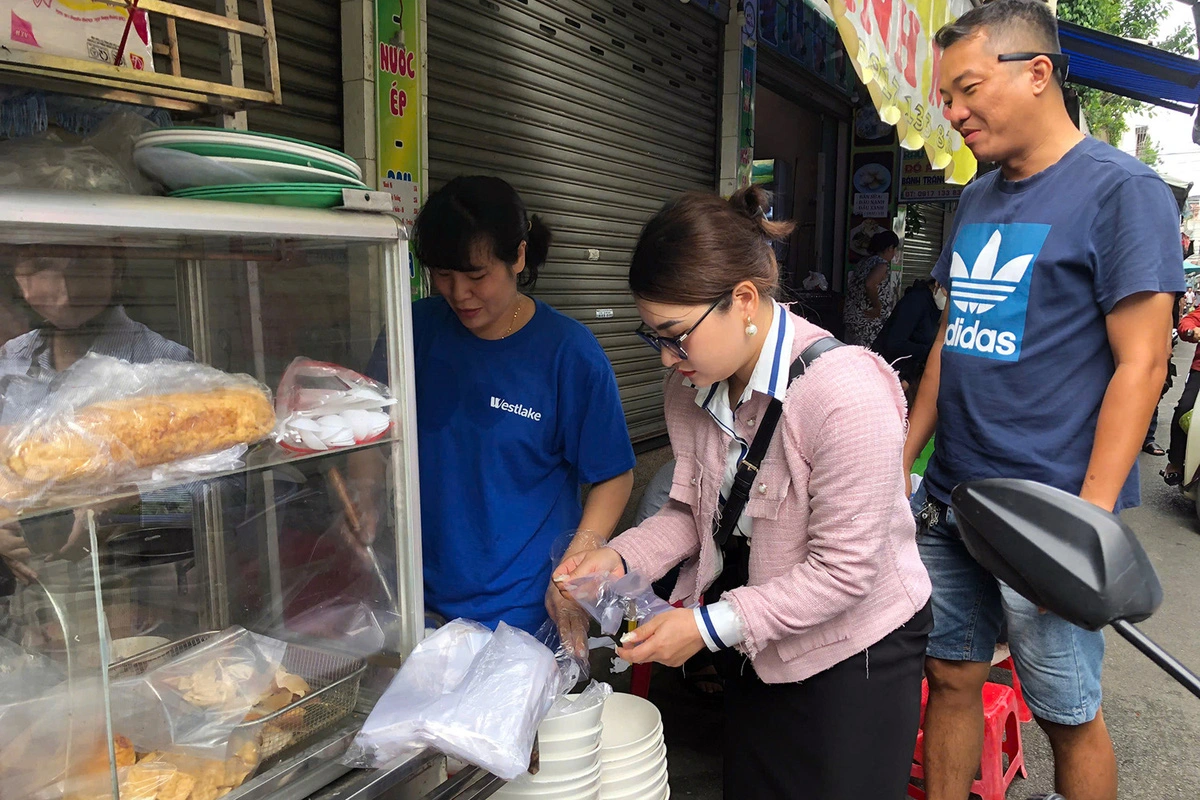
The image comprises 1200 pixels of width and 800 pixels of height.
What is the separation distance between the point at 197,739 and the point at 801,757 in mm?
1268

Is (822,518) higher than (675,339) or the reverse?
the reverse

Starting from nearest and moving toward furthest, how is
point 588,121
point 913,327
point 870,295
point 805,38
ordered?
point 588,121 < point 913,327 < point 805,38 < point 870,295

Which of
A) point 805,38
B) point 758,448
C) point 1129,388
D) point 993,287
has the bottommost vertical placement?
point 758,448

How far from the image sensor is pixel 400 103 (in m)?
3.44

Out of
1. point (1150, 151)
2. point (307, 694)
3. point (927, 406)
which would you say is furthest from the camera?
point (1150, 151)

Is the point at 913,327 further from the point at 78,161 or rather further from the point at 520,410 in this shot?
the point at 78,161

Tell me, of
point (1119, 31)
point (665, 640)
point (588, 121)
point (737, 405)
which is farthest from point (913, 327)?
point (1119, 31)

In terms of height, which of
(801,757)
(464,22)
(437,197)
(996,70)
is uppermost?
(464,22)

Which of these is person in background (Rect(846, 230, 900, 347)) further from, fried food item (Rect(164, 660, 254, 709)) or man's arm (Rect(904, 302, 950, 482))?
fried food item (Rect(164, 660, 254, 709))

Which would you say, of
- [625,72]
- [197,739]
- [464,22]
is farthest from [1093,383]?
[625,72]

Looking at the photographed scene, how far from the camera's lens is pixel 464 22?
404cm

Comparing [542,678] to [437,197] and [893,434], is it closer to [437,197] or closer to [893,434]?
[893,434]

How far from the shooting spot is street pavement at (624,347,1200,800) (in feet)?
10.7

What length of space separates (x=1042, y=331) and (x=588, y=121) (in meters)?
3.80
